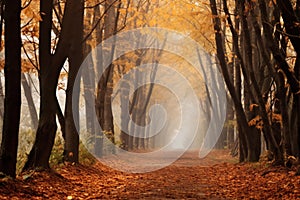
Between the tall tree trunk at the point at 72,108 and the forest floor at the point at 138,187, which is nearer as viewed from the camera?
the forest floor at the point at 138,187

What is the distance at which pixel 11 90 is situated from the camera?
25.7 ft

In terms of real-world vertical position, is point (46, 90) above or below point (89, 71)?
below

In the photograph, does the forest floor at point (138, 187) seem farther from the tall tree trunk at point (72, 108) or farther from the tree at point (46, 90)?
the tall tree trunk at point (72, 108)

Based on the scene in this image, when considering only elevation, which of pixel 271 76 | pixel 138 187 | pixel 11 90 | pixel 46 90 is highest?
pixel 271 76

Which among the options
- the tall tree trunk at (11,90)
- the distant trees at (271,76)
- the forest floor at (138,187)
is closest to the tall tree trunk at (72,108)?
the forest floor at (138,187)

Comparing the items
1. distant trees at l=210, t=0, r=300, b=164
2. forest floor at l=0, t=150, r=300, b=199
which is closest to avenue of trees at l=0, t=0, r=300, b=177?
distant trees at l=210, t=0, r=300, b=164

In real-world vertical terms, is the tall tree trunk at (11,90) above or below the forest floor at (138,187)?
above

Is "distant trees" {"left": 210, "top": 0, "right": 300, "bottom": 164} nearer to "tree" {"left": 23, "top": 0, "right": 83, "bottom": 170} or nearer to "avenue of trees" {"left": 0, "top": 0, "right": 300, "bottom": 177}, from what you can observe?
"avenue of trees" {"left": 0, "top": 0, "right": 300, "bottom": 177}

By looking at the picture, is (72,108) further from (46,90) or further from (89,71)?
(89,71)

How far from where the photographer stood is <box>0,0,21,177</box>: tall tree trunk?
7812 mm

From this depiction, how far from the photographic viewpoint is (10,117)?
25.7 feet

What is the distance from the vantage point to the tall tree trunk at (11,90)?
25.6 ft

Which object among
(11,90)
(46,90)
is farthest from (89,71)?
(11,90)

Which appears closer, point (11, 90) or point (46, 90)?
point (11, 90)
